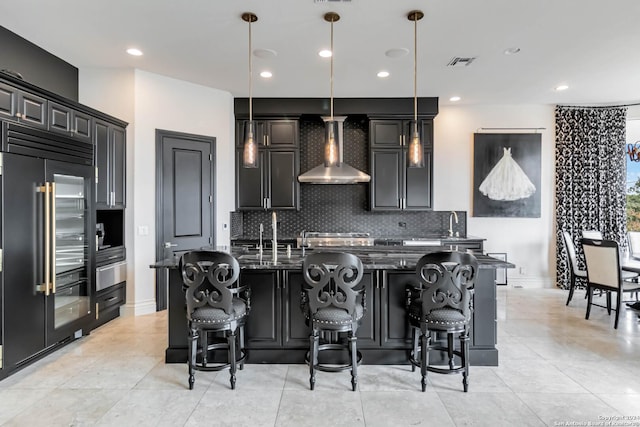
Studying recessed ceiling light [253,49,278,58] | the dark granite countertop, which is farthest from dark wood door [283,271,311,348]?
recessed ceiling light [253,49,278,58]

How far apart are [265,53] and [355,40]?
39.7 inches

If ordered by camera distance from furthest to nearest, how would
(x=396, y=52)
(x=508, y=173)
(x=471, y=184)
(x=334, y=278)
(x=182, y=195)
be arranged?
(x=471, y=184) → (x=508, y=173) → (x=182, y=195) → (x=396, y=52) → (x=334, y=278)

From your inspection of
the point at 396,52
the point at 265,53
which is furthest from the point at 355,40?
the point at 265,53

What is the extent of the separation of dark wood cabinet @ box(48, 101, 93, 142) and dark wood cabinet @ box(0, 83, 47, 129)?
3.4 inches

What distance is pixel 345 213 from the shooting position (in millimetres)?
6129

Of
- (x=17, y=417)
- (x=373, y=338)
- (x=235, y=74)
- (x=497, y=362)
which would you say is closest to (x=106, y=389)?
(x=17, y=417)

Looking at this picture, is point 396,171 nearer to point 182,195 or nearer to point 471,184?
point 471,184

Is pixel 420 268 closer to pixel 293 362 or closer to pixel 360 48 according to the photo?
pixel 293 362

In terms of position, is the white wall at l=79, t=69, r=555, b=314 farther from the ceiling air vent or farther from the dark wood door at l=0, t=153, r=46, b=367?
the ceiling air vent

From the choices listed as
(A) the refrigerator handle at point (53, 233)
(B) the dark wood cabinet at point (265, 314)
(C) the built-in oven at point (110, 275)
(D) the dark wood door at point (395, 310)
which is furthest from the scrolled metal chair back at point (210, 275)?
(C) the built-in oven at point (110, 275)

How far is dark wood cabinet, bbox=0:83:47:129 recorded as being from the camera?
2.89 metres

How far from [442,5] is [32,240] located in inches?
155

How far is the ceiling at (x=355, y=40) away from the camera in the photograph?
9.93 ft

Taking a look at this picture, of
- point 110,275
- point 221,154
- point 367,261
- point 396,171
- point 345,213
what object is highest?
point 221,154
